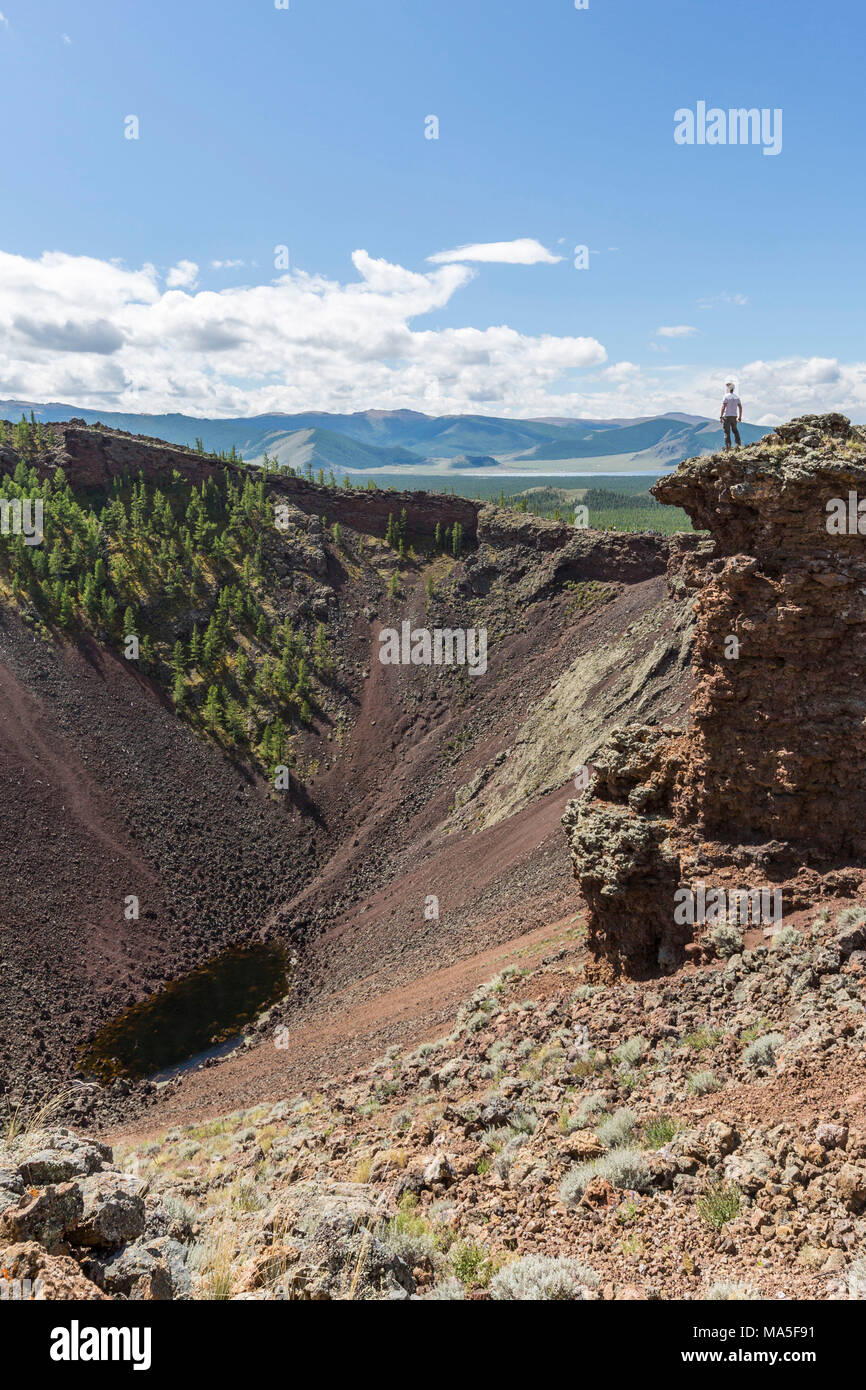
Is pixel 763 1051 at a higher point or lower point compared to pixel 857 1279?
lower

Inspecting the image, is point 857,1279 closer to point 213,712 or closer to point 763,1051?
point 763,1051

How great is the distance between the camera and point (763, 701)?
45.4ft

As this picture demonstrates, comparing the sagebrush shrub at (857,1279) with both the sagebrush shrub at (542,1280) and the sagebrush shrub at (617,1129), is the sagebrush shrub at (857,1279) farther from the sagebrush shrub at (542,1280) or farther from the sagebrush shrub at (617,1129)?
the sagebrush shrub at (617,1129)

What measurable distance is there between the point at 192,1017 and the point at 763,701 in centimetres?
2710

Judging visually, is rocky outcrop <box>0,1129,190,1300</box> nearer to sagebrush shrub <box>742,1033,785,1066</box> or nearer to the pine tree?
sagebrush shrub <box>742,1033,785,1066</box>

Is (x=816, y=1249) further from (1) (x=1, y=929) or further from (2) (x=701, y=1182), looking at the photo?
(1) (x=1, y=929)

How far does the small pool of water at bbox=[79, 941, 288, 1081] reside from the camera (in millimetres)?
27328

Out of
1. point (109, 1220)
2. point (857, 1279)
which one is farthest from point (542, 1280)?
point (109, 1220)

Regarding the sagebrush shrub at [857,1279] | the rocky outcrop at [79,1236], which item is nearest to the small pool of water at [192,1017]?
the rocky outcrop at [79,1236]

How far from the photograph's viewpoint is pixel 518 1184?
322 inches

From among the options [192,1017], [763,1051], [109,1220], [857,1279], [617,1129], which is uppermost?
[857,1279]

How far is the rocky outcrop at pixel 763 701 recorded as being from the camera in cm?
1295

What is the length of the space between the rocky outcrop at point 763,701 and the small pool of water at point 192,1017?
20396 millimetres

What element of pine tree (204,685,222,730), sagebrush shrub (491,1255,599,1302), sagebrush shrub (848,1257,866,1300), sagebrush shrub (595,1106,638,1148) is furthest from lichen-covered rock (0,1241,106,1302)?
pine tree (204,685,222,730)
